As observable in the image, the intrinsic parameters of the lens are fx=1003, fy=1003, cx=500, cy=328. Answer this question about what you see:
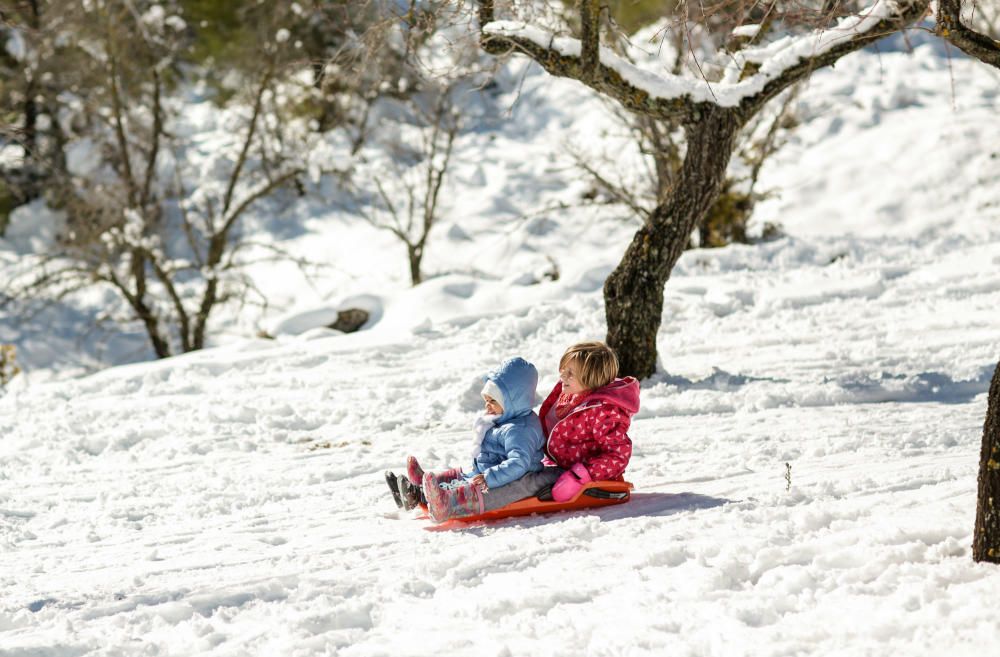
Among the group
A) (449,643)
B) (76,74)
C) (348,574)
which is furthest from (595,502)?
(76,74)

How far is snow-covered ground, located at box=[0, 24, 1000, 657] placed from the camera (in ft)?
10.5

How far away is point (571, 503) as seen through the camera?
464 cm

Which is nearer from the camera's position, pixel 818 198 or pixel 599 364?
pixel 599 364

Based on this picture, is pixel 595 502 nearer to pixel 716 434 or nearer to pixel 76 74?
pixel 716 434

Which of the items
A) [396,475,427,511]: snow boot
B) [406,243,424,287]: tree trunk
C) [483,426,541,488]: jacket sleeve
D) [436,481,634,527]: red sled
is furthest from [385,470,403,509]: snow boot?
[406,243,424,287]: tree trunk

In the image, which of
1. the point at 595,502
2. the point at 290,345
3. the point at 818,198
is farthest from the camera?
the point at 818,198

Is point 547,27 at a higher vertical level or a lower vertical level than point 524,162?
lower

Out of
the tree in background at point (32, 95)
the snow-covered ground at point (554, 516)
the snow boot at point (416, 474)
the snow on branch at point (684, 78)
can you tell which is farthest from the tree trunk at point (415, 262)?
the snow boot at point (416, 474)

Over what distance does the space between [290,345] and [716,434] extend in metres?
4.98

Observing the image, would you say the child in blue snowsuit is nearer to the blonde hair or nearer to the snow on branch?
the blonde hair

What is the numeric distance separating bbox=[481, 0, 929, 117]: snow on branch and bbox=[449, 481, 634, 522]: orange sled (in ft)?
11.0

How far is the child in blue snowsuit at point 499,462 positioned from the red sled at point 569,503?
0.14 feet

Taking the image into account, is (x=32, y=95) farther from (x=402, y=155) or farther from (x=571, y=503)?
(x=571, y=503)

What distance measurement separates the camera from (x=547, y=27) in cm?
739
